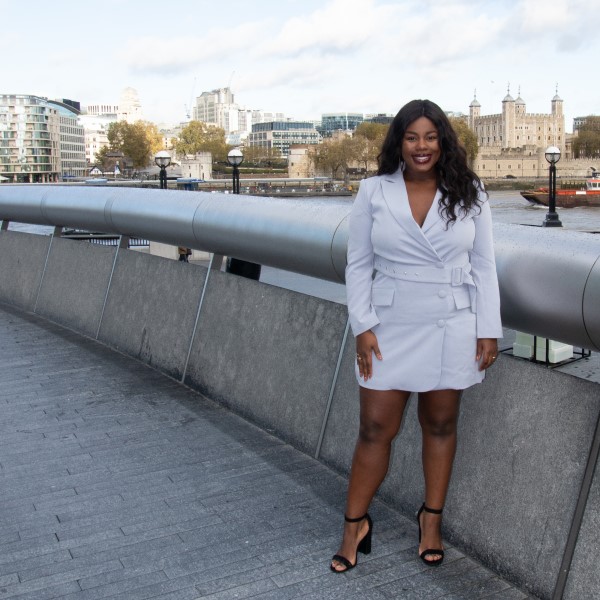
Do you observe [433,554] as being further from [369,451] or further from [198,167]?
[198,167]

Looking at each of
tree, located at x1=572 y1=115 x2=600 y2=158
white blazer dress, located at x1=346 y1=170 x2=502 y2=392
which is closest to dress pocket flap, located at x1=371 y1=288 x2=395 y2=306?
white blazer dress, located at x1=346 y1=170 x2=502 y2=392

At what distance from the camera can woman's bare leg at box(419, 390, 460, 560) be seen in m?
2.54

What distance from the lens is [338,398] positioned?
3375mm

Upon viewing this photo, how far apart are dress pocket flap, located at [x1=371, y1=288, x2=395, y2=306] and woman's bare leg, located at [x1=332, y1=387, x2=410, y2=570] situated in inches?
10.0

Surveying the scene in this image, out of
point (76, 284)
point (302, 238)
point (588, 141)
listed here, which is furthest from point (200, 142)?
point (302, 238)

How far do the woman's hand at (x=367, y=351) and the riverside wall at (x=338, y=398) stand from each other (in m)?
0.41

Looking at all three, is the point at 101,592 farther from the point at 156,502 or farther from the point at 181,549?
the point at 156,502

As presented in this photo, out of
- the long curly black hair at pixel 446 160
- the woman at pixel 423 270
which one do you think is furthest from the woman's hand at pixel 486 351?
the long curly black hair at pixel 446 160

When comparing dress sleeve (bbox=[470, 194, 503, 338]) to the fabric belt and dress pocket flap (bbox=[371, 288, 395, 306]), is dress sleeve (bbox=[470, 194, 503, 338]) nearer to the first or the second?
the fabric belt

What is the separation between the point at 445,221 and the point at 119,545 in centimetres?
137

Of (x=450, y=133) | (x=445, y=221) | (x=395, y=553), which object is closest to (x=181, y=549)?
(x=395, y=553)

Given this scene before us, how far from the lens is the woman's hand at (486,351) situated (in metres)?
2.42

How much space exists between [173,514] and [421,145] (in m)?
1.44

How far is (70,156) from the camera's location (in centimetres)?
19112
